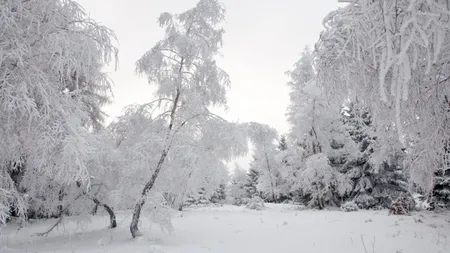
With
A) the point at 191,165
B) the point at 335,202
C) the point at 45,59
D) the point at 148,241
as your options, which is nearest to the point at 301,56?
the point at 335,202

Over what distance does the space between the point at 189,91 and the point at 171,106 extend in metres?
0.92

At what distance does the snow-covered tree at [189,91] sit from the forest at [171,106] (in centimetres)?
4

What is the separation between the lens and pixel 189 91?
9.13 meters

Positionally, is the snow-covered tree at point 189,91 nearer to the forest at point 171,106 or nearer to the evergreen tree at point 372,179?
the forest at point 171,106

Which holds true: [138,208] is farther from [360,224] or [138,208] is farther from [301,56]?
[301,56]

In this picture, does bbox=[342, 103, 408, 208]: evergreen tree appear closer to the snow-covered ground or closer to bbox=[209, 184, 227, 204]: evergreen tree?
the snow-covered ground

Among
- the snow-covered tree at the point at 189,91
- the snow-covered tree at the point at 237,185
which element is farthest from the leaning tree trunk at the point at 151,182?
the snow-covered tree at the point at 237,185

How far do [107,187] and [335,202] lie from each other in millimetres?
16725

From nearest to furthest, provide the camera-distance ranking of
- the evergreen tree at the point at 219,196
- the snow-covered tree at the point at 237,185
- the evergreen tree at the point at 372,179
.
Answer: the evergreen tree at the point at 372,179, the evergreen tree at the point at 219,196, the snow-covered tree at the point at 237,185

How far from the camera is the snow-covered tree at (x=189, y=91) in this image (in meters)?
8.83

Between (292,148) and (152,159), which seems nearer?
(152,159)

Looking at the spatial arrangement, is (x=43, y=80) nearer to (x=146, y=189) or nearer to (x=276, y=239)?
(x=146, y=189)

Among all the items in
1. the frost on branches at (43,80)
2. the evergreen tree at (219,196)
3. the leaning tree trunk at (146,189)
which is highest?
the frost on branches at (43,80)

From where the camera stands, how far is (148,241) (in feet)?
28.6
